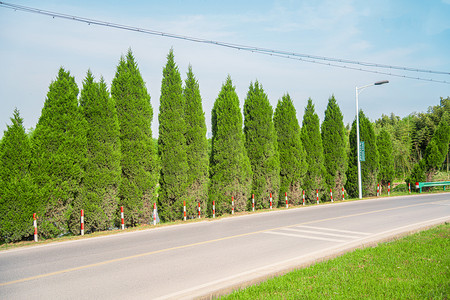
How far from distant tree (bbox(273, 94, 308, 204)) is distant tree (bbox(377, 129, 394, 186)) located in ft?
37.2

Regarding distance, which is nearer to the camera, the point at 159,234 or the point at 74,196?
the point at 159,234

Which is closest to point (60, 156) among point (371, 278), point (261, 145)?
point (371, 278)

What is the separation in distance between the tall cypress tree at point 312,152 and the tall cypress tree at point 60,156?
15.2 metres

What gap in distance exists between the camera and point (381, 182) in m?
30.3

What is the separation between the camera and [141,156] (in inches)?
571

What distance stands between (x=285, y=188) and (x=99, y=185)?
12038 mm

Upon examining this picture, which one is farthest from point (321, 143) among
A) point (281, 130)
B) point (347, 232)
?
point (347, 232)

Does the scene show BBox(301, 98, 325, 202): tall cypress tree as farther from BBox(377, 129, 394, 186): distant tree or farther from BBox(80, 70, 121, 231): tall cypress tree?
BBox(80, 70, 121, 231): tall cypress tree

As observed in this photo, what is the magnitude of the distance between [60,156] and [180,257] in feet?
20.7

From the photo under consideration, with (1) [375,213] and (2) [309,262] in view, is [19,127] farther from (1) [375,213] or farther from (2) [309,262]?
(1) [375,213]

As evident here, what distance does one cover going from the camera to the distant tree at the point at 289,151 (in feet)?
71.1

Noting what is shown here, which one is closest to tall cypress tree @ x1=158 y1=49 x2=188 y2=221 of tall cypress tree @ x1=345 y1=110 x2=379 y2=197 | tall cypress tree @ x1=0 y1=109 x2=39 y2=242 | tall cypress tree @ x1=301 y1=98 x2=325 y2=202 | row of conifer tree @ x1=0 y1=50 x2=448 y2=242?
row of conifer tree @ x1=0 y1=50 x2=448 y2=242

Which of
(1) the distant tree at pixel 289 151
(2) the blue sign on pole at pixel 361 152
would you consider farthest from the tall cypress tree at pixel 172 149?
(2) the blue sign on pole at pixel 361 152

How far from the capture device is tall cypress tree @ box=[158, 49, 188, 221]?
51.6ft
